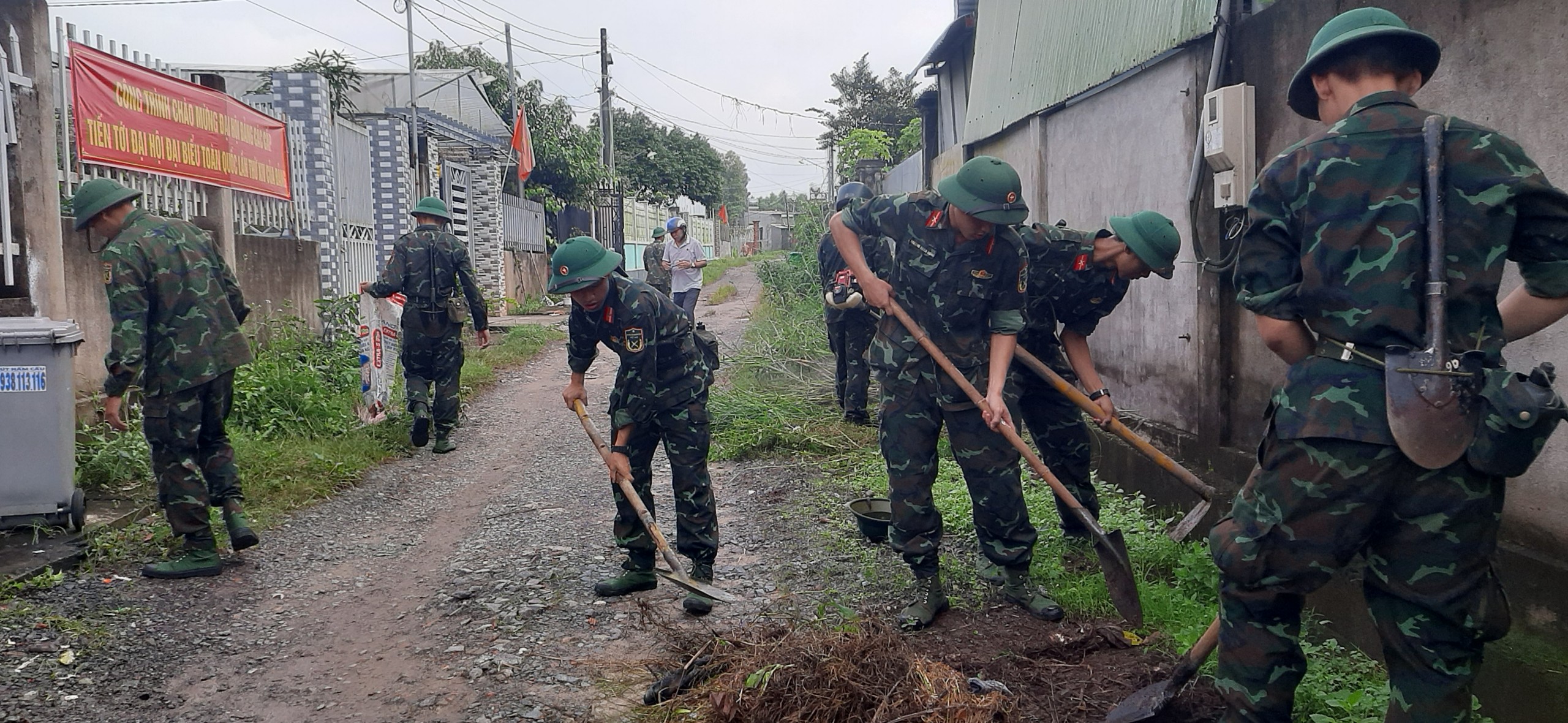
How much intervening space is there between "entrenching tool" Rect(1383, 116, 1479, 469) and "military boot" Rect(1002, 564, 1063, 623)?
2.03 metres

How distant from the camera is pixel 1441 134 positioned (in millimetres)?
2168

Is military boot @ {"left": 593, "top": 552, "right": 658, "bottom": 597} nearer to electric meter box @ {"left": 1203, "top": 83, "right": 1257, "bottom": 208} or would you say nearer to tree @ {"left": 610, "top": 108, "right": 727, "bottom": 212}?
electric meter box @ {"left": 1203, "top": 83, "right": 1257, "bottom": 208}

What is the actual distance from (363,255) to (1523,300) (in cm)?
1131

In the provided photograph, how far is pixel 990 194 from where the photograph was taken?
3.83 meters

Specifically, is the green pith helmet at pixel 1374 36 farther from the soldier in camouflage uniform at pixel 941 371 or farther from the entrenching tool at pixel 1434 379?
the soldier in camouflage uniform at pixel 941 371

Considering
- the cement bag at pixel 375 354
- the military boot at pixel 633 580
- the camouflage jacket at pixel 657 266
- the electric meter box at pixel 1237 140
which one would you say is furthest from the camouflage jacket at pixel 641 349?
the camouflage jacket at pixel 657 266

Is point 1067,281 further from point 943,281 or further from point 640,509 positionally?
point 640,509

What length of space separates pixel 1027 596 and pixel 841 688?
1503mm

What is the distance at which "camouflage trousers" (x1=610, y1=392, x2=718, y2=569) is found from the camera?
4.42 metres

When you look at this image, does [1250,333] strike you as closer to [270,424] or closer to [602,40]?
[270,424]

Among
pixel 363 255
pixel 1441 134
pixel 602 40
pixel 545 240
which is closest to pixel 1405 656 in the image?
pixel 1441 134

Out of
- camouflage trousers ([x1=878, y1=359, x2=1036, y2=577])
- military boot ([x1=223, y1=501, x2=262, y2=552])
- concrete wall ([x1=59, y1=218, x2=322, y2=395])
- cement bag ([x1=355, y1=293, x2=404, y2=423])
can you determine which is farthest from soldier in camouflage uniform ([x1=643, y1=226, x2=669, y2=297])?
camouflage trousers ([x1=878, y1=359, x2=1036, y2=577])

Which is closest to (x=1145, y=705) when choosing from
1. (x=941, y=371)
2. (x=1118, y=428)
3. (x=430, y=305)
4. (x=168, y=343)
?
(x=941, y=371)

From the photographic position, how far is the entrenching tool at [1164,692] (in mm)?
2879
